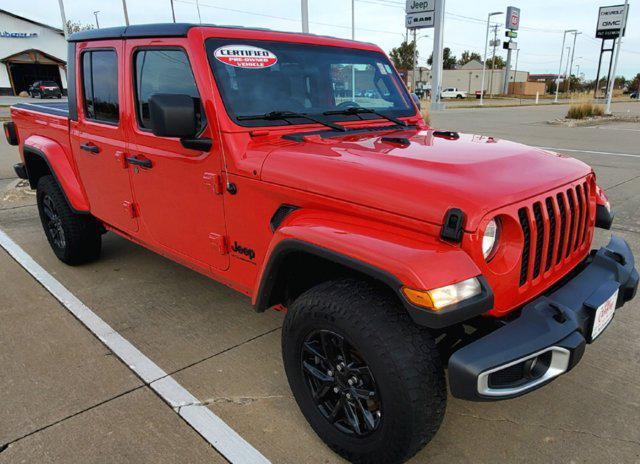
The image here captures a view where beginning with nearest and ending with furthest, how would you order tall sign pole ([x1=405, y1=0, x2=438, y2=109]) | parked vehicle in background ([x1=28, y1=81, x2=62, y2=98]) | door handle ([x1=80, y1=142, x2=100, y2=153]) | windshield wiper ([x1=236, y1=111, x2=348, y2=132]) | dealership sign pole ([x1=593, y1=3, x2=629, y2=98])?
1. windshield wiper ([x1=236, y1=111, x2=348, y2=132])
2. door handle ([x1=80, y1=142, x2=100, y2=153])
3. dealership sign pole ([x1=593, y1=3, x2=629, y2=98])
4. tall sign pole ([x1=405, y1=0, x2=438, y2=109])
5. parked vehicle in background ([x1=28, y1=81, x2=62, y2=98])

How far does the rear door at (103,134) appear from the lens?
3227 mm

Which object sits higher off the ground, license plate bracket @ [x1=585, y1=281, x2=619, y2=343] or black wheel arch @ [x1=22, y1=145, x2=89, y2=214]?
black wheel arch @ [x1=22, y1=145, x2=89, y2=214]

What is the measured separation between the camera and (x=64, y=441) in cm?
228

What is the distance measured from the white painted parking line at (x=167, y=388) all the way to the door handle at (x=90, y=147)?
1136 mm

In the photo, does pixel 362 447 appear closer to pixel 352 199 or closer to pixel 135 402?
pixel 352 199

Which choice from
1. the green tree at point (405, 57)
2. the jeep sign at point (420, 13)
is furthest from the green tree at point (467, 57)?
the jeep sign at point (420, 13)

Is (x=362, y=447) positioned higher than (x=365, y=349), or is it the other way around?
(x=365, y=349)

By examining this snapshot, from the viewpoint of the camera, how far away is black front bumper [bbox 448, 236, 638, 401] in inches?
66.8

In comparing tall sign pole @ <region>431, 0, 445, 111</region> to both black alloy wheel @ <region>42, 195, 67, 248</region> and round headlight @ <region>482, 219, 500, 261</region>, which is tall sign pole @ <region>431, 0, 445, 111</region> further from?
round headlight @ <region>482, 219, 500, 261</region>

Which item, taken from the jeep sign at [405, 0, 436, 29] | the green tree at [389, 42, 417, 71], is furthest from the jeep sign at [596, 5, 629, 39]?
the green tree at [389, 42, 417, 71]

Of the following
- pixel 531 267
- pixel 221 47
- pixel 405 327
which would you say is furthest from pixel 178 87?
pixel 531 267

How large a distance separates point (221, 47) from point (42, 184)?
2628mm

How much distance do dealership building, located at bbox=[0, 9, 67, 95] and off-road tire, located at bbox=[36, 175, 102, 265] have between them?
4193 centimetres

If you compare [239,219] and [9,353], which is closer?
[239,219]
